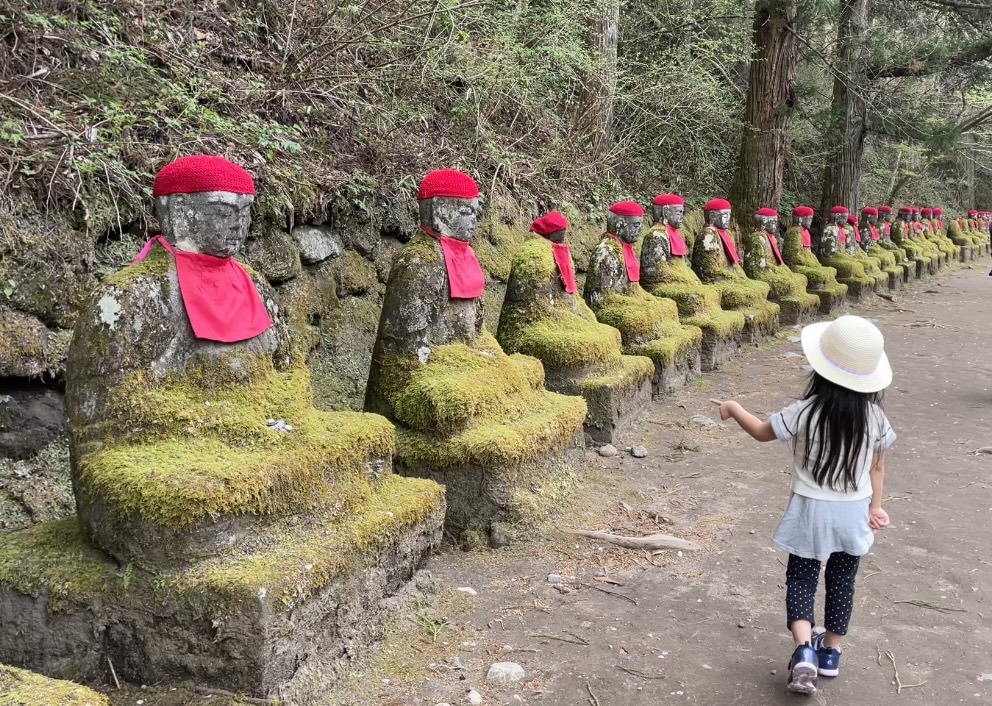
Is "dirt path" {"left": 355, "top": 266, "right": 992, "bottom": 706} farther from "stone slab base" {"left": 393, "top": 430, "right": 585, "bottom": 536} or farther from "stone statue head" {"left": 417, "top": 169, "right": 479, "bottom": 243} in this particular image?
"stone statue head" {"left": 417, "top": 169, "right": 479, "bottom": 243}

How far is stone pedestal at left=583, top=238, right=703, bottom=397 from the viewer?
6.84 metres

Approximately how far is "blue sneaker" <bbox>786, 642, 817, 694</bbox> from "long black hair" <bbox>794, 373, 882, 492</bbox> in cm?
60

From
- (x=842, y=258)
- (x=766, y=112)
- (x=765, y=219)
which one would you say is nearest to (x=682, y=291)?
(x=765, y=219)

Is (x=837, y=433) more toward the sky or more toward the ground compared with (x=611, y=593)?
more toward the sky

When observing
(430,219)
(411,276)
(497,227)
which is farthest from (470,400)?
(497,227)

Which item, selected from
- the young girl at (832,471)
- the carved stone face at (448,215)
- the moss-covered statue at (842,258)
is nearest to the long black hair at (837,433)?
the young girl at (832,471)

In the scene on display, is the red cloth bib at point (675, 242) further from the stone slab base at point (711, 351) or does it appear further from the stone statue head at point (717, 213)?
the stone statue head at point (717, 213)

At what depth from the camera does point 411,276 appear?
13.9 feet

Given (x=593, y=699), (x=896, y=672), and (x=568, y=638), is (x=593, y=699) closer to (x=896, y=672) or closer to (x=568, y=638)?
(x=568, y=638)

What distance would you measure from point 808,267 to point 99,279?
35.7ft

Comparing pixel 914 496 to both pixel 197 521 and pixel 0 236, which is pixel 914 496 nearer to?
pixel 197 521

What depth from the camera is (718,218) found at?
372 inches

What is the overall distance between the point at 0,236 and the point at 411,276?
191cm

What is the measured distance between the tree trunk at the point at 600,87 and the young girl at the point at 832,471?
25.8 feet
